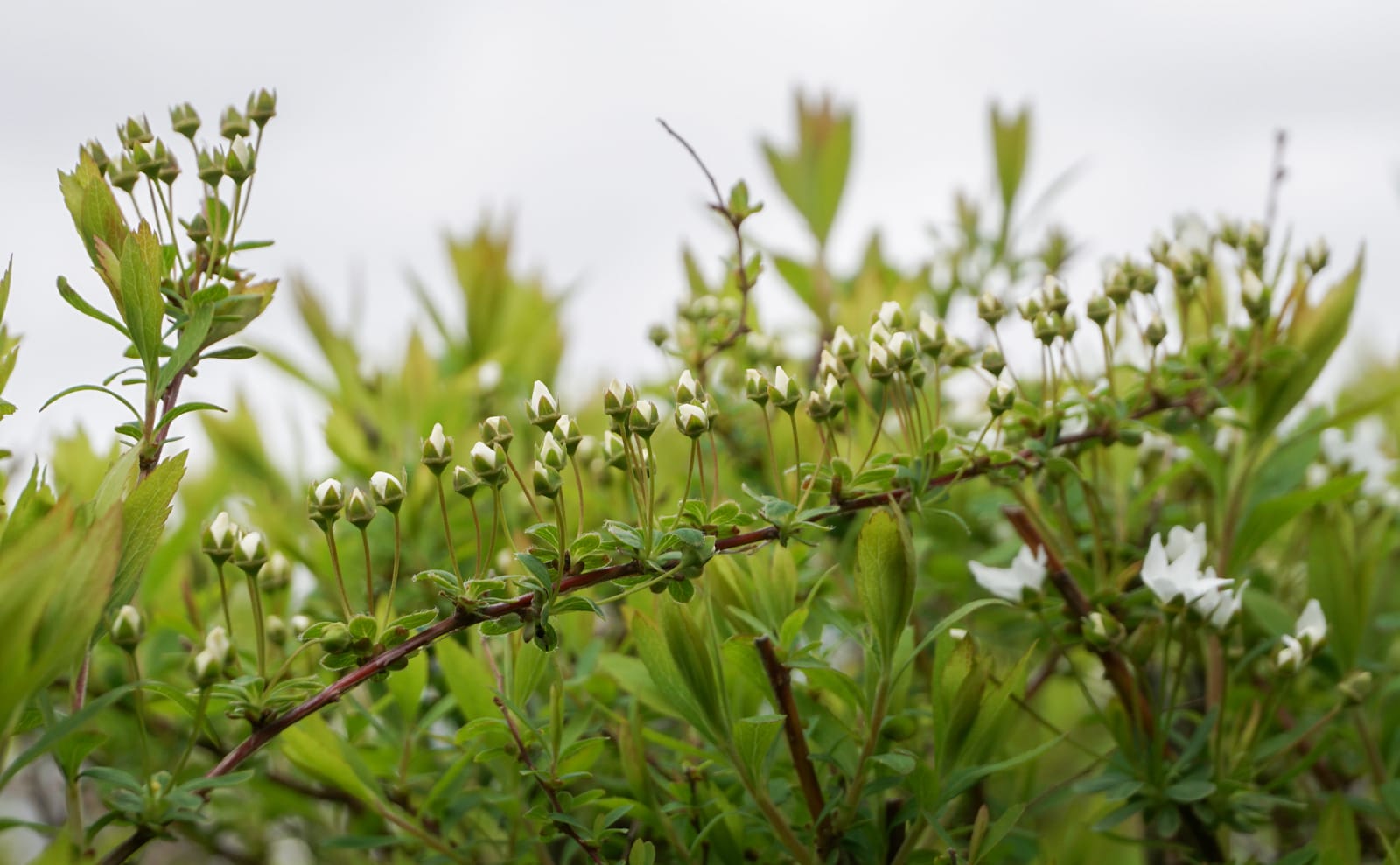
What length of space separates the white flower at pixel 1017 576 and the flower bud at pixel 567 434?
340mm

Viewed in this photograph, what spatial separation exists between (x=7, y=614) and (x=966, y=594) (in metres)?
0.87

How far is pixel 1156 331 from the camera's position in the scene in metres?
0.80

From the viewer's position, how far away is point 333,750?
0.76 m

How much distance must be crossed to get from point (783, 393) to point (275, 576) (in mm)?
436

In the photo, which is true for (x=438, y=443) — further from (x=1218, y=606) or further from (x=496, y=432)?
(x=1218, y=606)

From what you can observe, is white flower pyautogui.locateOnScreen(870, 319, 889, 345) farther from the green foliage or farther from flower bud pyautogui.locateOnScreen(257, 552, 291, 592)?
flower bud pyautogui.locateOnScreen(257, 552, 291, 592)

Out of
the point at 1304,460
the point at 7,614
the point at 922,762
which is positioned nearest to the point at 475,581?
the point at 7,614

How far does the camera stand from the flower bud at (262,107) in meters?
0.69

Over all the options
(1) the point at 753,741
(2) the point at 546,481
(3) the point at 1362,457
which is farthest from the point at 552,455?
(3) the point at 1362,457

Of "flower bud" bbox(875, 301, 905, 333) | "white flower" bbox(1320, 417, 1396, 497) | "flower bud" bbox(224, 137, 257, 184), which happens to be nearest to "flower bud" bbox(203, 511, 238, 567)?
"flower bud" bbox(224, 137, 257, 184)

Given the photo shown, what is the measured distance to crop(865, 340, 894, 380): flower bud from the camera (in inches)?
25.4

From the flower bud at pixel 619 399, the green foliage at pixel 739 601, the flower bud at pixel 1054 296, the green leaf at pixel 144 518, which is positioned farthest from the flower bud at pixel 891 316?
the green leaf at pixel 144 518

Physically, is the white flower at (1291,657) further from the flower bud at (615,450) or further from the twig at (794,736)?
the flower bud at (615,450)

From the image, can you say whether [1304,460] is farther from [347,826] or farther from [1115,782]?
[347,826]
